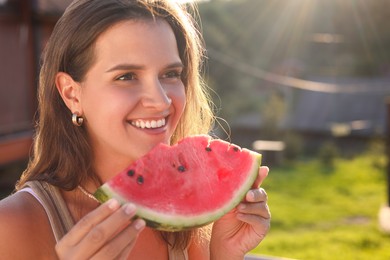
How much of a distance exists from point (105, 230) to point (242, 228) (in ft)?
2.75

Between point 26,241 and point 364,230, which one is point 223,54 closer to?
point 364,230

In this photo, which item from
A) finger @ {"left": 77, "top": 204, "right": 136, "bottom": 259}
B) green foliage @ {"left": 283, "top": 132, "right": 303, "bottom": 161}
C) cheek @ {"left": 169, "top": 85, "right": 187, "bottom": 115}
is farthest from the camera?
green foliage @ {"left": 283, "top": 132, "right": 303, "bottom": 161}

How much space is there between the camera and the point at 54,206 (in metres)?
2.18

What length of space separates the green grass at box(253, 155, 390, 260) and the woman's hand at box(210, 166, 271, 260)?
175 inches

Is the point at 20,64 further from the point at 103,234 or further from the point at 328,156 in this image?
the point at 103,234

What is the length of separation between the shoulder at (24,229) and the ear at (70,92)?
40 cm

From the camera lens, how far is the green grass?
6.80m

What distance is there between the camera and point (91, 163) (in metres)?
2.43

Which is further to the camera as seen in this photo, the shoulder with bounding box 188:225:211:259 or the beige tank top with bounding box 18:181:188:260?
the shoulder with bounding box 188:225:211:259

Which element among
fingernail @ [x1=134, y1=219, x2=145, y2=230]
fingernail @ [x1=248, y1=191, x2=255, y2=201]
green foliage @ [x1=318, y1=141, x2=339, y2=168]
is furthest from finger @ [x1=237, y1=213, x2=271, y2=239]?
green foliage @ [x1=318, y1=141, x2=339, y2=168]

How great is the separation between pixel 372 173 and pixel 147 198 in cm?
987

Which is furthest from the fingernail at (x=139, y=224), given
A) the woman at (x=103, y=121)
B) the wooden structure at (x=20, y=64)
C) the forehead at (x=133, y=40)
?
the wooden structure at (x=20, y=64)

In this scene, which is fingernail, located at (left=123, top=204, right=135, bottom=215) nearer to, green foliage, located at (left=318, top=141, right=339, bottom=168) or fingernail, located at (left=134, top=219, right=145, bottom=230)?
fingernail, located at (left=134, top=219, right=145, bottom=230)

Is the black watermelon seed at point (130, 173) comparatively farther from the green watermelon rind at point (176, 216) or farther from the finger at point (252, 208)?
the finger at point (252, 208)
